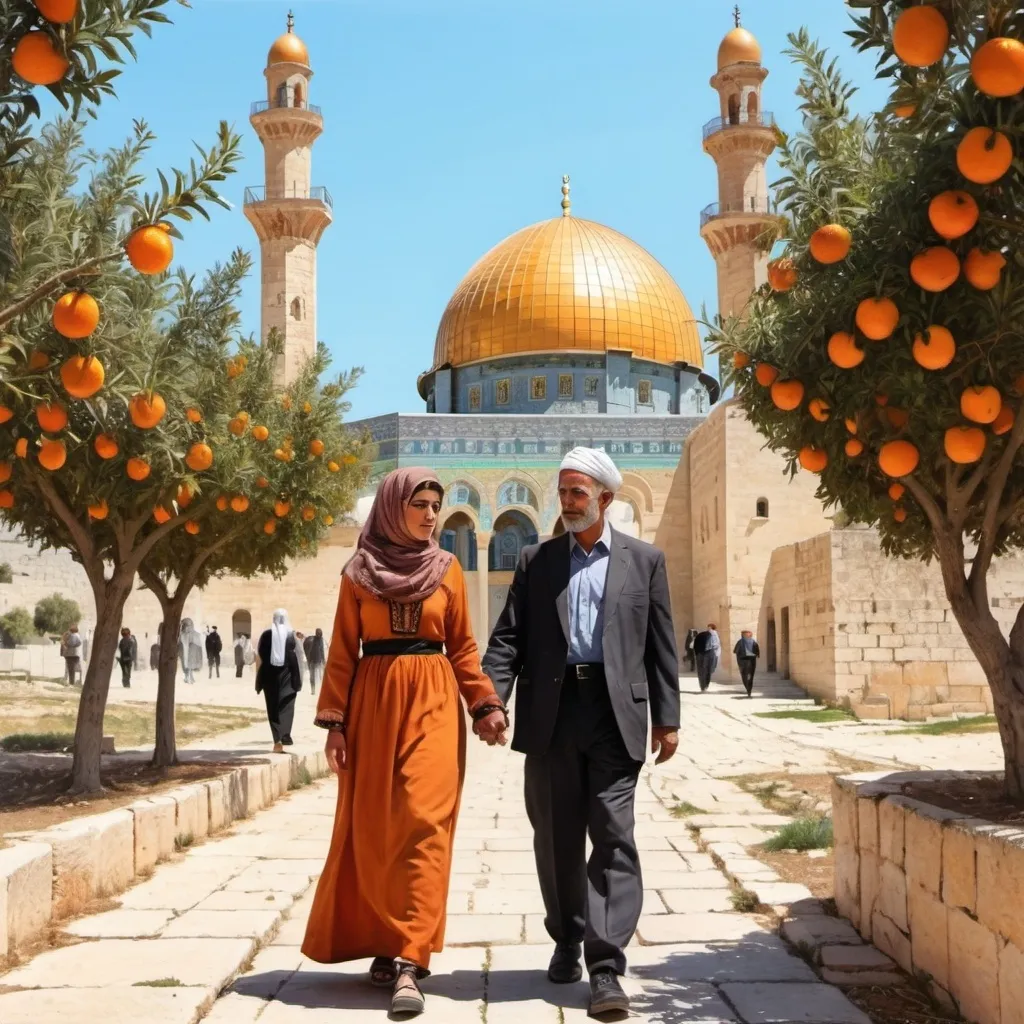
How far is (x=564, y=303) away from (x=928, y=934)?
3528 cm

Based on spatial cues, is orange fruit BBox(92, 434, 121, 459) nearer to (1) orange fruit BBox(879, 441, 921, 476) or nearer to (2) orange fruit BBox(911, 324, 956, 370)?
(1) orange fruit BBox(879, 441, 921, 476)

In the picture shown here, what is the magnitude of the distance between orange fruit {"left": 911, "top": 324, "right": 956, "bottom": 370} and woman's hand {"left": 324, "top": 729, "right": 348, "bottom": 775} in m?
1.94

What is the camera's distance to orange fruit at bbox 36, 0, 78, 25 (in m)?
2.54

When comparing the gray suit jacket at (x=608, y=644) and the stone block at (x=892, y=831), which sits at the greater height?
the gray suit jacket at (x=608, y=644)

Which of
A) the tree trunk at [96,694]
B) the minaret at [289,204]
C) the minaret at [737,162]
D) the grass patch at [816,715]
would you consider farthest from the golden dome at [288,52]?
the tree trunk at [96,694]

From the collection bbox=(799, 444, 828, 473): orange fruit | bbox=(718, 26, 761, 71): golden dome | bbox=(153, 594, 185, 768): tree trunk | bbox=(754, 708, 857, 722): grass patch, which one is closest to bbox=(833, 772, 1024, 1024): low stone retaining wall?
bbox=(799, 444, 828, 473): orange fruit

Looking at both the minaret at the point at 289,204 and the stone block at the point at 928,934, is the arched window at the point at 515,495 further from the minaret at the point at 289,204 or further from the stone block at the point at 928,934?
the stone block at the point at 928,934

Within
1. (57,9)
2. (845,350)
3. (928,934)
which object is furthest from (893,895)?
(57,9)

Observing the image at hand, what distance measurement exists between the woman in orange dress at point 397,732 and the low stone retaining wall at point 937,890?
1226 mm

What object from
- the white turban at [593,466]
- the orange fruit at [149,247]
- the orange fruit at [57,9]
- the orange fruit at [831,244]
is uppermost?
the orange fruit at [57,9]

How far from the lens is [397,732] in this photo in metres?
3.61

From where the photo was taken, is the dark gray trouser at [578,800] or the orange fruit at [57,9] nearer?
the orange fruit at [57,9]

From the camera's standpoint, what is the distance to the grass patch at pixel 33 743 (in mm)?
9273

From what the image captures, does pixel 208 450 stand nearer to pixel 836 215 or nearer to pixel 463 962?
pixel 463 962
